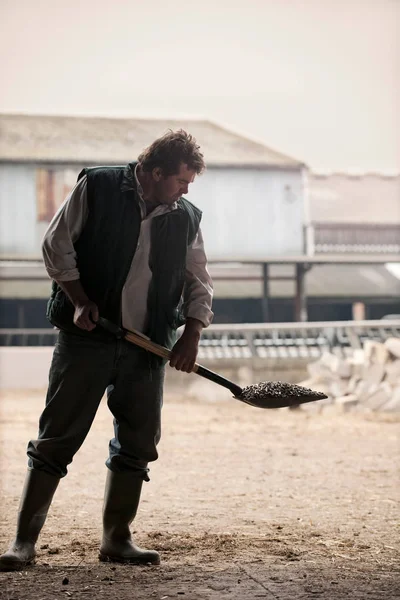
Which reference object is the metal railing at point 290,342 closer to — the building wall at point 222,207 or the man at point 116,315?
the building wall at point 222,207

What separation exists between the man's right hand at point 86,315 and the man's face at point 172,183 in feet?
1.24

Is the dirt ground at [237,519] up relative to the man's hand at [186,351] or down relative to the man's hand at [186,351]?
down

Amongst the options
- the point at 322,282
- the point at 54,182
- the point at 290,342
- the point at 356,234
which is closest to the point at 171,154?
the point at 290,342

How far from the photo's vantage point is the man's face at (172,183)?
2.52 meters

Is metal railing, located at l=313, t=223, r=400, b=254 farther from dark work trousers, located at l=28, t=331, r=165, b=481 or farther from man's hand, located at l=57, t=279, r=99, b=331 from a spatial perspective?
man's hand, located at l=57, t=279, r=99, b=331

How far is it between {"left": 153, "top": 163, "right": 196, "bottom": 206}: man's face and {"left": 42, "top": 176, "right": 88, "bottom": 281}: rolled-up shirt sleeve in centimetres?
21

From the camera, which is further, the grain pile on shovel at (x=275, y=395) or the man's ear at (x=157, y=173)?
the grain pile on shovel at (x=275, y=395)

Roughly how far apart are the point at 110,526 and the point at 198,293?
73 centimetres

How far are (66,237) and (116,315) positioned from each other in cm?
26

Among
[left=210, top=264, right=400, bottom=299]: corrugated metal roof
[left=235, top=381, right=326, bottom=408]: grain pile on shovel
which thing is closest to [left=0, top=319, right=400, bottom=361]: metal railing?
[left=210, top=264, right=400, bottom=299]: corrugated metal roof

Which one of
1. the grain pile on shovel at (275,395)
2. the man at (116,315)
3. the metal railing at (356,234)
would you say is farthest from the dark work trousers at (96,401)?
the metal railing at (356,234)

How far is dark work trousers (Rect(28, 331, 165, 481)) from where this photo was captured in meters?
2.49

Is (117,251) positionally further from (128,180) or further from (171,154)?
(171,154)

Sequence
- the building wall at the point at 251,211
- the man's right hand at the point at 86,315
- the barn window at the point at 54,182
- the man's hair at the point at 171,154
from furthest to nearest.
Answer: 1. the building wall at the point at 251,211
2. the barn window at the point at 54,182
3. the man's hair at the point at 171,154
4. the man's right hand at the point at 86,315
